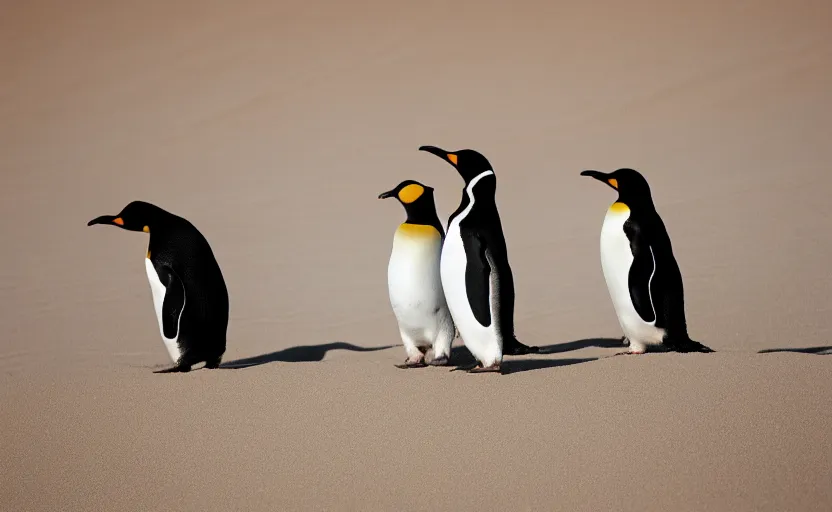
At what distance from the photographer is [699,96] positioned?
57.7 ft

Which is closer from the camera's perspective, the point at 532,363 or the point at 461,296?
the point at 461,296

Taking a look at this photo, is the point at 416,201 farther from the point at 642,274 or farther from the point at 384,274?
the point at 384,274

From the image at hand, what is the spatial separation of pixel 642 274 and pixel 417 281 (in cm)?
124

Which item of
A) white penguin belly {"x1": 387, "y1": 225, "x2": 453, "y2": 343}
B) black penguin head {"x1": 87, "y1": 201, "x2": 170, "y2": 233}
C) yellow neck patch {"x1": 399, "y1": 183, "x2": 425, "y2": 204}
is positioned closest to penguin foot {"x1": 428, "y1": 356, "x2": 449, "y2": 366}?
white penguin belly {"x1": 387, "y1": 225, "x2": 453, "y2": 343}

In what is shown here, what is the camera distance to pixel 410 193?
609 centimetres

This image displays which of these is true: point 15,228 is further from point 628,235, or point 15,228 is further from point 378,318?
point 628,235

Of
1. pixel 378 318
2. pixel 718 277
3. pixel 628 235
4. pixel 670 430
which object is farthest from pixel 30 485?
pixel 718 277

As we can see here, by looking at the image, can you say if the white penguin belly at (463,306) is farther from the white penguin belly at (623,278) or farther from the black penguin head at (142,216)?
the black penguin head at (142,216)

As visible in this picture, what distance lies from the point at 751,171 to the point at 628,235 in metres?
7.66

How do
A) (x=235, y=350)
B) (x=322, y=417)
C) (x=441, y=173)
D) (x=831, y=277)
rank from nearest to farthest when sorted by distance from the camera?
(x=322, y=417), (x=235, y=350), (x=831, y=277), (x=441, y=173)

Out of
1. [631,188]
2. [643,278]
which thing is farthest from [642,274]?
[631,188]

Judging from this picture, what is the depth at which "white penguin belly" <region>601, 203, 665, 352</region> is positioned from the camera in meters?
6.00

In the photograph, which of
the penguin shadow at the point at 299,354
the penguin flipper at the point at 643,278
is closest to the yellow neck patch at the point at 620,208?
the penguin flipper at the point at 643,278

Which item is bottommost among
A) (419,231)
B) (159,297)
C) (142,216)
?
(159,297)
